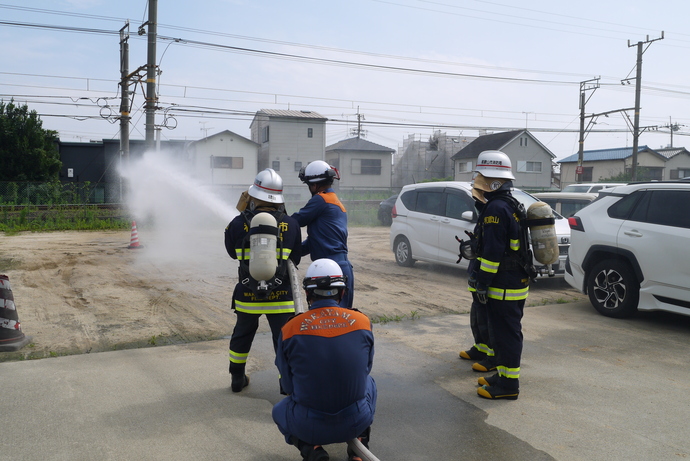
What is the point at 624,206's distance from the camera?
757 cm

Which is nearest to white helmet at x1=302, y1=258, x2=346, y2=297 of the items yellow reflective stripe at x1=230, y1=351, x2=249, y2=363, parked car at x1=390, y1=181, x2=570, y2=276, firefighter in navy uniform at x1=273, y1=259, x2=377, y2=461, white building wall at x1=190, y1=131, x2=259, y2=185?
firefighter in navy uniform at x1=273, y1=259, x2=377, y2=461

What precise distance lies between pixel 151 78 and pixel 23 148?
1829 cm

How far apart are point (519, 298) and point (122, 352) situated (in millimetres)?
4237

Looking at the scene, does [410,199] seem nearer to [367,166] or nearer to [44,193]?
[44,193]

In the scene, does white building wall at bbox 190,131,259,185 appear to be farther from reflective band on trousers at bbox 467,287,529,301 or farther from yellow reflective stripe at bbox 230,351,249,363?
reflective band on trousers at bbox 467,287,529,301

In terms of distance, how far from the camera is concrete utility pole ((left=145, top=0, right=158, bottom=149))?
1800 centimetres

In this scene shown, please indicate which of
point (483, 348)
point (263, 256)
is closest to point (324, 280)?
point (263, 256)

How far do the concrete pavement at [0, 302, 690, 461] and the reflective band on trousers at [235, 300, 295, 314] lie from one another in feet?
2.53

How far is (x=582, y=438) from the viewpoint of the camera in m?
3.87

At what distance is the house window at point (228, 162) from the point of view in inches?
1676

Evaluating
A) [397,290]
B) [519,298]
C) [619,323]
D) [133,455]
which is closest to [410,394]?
[519,298]

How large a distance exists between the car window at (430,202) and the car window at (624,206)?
394cm

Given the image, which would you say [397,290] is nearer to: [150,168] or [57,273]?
[57,273]

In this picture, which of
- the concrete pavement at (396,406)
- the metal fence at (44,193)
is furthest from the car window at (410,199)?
the metal fence at (44,193)
